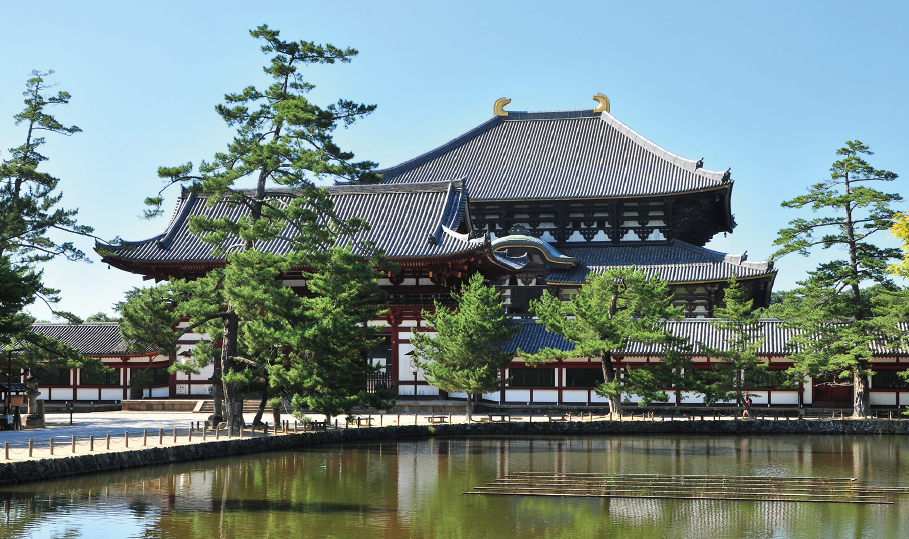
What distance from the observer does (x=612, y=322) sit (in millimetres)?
34969

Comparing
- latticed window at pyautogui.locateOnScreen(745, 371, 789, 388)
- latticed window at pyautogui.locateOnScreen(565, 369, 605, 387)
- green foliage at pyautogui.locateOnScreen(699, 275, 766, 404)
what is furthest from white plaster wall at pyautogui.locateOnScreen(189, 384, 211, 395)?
latticed window at pyautogui.locateOnScreen(745, 371, 789, 388)

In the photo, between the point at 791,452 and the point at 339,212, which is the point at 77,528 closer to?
the point at 791,452

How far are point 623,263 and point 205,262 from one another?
2058 cm

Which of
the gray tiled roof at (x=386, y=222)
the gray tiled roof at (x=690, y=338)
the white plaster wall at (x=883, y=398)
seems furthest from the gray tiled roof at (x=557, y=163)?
the white plaster wall at (x=883, y=398)

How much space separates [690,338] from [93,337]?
26.7 meters

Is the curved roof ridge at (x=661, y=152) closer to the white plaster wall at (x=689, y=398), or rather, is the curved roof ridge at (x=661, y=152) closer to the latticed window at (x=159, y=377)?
the white plaster wall at (x=689, y=398)

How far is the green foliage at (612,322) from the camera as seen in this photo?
115 feet

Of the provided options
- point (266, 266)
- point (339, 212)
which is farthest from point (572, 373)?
point (266, 266)

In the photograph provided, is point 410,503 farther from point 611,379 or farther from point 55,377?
point 55,377

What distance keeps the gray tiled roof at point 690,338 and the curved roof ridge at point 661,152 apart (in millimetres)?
10953

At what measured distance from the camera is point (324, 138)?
97.8 feet

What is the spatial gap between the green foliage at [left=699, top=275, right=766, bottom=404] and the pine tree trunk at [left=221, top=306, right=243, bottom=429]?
17305 mm

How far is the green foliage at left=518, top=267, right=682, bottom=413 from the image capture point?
3491 centimetres

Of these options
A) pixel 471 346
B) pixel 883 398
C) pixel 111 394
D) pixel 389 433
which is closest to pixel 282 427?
pixel 389 433
